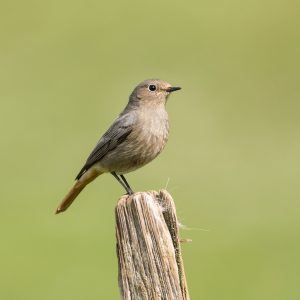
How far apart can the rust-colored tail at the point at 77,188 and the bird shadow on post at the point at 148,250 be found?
340 centimetres

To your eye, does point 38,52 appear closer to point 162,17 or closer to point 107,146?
point 162,17

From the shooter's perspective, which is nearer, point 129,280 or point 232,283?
point 129,280

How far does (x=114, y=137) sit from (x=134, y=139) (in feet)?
0.62

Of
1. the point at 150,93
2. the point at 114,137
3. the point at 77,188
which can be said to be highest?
the point at 150,93

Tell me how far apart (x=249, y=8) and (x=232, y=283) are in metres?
18.3

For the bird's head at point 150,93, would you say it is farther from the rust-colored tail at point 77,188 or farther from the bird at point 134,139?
the rust-colored tail at point 77,188

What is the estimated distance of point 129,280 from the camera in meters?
4.72

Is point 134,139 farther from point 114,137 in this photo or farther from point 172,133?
point 172,133

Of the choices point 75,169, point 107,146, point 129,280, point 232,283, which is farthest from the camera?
point 75,169

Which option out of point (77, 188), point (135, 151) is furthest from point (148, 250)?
point (77, 188)

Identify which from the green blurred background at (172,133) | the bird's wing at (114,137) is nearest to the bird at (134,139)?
the bird's wing at (114,137)

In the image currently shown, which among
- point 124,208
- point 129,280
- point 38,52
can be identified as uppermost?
point 38,52

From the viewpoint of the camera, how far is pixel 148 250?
4688 mm

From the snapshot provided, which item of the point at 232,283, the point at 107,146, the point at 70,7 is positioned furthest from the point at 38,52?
the point at 107,146
